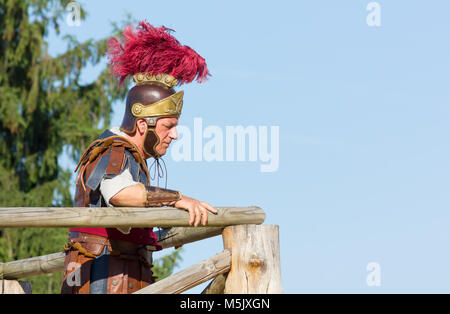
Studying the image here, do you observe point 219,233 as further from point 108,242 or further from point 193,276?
point 108,242

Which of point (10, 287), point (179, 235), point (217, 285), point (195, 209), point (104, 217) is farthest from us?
point (10, 287)

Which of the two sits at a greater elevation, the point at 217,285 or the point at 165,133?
the point at 165,133

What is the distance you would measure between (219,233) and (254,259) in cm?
47

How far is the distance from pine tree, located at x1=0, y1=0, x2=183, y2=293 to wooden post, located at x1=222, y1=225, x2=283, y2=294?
1163 cm

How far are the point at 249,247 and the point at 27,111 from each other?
41.1ft

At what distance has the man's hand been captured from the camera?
4105 mm

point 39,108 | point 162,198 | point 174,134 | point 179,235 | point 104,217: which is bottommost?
point 179,235

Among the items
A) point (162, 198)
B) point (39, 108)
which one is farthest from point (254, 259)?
point (39, 108)

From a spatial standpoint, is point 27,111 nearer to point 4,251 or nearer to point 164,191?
point 4,251

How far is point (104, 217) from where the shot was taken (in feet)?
13.0

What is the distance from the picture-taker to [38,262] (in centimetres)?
562

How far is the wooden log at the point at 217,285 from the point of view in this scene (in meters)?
4.45

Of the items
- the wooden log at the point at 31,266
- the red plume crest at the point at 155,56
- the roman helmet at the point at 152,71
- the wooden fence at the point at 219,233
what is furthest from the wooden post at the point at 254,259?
the wooden log at the point at 31,266

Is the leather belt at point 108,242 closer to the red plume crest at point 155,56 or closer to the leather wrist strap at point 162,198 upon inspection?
the leather wrist strap at point 162,198
